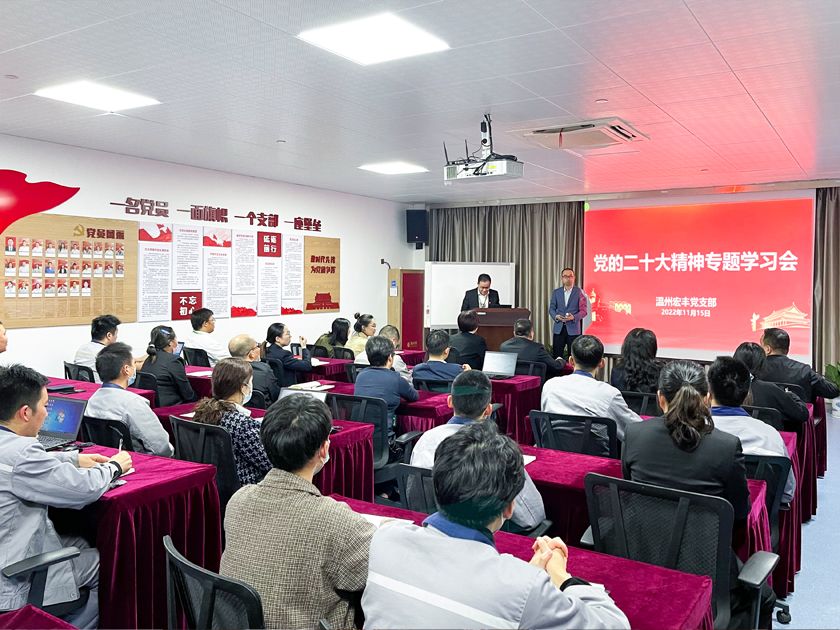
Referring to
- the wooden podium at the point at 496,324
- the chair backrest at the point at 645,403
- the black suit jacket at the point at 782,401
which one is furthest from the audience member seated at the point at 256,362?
the wooden podium at the point at 496,324

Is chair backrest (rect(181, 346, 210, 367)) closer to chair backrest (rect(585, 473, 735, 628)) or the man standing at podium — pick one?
the man standing at podium

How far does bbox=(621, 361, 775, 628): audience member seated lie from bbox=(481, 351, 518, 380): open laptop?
3.16 meters

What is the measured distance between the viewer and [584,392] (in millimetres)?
3529

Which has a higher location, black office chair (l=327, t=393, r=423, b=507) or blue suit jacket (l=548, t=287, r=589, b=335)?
blue suit jacket (l=548, t=287, r=589, b=335)

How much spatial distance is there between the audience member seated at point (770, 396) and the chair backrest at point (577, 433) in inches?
42.9

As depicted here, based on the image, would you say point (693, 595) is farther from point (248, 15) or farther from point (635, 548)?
point (248, 15)

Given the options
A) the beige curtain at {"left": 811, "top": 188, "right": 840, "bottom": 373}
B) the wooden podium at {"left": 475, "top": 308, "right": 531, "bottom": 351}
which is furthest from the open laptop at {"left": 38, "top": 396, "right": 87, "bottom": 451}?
the beige curtain at {"left": 811, "top": 188, "right": 840, "bottom": 373}

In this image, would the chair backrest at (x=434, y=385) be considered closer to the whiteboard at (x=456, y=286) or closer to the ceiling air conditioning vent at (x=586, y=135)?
the ceiling air conditioning vent at (x=586, y=135)

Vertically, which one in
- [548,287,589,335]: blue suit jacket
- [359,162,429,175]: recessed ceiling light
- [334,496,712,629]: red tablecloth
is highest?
[359,162,429,175]: recessed ceiling light

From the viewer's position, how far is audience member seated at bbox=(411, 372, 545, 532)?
2354mm

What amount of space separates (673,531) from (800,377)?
2964mm

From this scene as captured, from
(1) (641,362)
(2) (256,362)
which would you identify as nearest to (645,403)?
(1) (641,362)

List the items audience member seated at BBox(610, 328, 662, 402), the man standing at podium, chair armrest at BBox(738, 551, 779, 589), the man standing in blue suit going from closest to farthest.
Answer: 1. chair armrest at BBox(738, 551, 779, 589)
2. audience member seated at BBox(610, 328, 662, 402)
3. the man standing in blue suit
4. the man standing at podium

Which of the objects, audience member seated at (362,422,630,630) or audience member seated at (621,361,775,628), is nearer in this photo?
audience member seated at (362,422,630,630)
